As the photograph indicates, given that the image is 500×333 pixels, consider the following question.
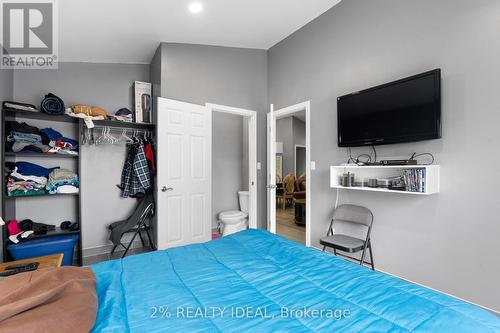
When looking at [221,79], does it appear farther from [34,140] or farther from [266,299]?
[266,299]

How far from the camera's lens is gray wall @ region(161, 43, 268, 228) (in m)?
3.36

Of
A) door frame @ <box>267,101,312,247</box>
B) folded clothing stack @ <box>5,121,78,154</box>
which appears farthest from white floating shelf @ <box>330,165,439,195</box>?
folded clothing stack @ <box>5,121,78,154</box>

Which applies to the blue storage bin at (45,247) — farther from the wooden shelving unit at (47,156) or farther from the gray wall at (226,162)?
the gray wall at (226,162)

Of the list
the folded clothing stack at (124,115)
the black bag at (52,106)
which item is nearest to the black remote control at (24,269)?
the black bag at (52,106)

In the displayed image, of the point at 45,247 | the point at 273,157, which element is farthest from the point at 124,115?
the point at 273,157

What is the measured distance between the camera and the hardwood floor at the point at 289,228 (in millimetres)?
4277

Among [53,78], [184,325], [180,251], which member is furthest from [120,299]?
[53,78]

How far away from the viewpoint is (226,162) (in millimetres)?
4316

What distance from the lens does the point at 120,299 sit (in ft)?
3.63

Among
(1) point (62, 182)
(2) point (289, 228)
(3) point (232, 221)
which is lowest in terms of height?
(2) point (289, 228)

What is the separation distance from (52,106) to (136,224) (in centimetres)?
161

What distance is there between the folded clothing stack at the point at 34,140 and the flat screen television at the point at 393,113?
3140 mm

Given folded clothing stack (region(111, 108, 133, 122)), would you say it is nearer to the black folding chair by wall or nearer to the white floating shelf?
the black folding chair by wall

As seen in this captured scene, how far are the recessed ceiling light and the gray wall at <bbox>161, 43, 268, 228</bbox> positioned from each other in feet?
2.58
